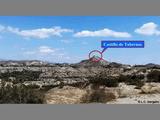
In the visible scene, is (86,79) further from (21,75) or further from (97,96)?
(21,75)

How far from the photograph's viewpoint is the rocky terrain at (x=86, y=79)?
19.2 metres

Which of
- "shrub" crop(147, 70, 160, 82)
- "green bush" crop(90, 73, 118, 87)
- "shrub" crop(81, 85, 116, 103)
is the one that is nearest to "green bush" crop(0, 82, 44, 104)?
"shrub" crop(81, 85, 116, 103)

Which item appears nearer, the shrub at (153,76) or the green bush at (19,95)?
the green bush at (19,95)

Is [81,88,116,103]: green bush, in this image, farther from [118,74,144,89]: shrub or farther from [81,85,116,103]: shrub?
[118,74,144,89]: shrub

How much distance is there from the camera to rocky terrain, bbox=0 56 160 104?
1916 cm

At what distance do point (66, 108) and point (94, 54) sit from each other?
7.24ft

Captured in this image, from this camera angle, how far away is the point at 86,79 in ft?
63.3

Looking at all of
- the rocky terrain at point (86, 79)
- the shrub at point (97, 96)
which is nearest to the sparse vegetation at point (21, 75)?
the rocky terrain at point (86, 79)

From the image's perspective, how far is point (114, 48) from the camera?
18891 millimetres

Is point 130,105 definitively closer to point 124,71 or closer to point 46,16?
point 124,71

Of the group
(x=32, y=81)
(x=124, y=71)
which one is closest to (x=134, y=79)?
(x=124, y=71)

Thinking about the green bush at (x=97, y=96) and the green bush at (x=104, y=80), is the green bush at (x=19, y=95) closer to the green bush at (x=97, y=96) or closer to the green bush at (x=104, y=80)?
the green bush at (x=97, y=96)

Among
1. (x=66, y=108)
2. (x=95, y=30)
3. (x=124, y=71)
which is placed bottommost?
(x=66, y=108)

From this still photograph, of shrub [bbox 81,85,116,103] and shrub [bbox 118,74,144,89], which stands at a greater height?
shrub [bbox 118,74,144,89]
